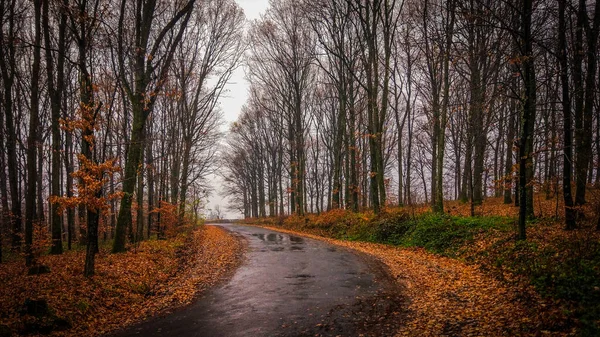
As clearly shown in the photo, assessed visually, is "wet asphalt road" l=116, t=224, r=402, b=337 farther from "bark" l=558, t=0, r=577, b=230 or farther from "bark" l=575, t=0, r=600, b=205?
"bark" l=575, t=0, r=600, b=205

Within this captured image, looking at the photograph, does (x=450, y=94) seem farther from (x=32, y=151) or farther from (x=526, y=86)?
(x=32, y=151)

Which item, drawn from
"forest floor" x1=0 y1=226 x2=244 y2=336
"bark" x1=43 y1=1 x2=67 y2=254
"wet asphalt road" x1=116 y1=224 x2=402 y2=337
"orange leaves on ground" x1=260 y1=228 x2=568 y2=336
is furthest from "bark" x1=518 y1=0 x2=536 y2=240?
"bark" x1=43 y1=1 x2=67 y2=254

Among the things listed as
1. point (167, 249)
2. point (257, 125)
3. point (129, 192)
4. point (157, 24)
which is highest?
point (157, 24)

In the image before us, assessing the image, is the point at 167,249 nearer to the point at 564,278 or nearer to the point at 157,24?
the point at 157,24

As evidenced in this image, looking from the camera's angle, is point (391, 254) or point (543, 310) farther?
point (391, 254)

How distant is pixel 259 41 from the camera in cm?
2538

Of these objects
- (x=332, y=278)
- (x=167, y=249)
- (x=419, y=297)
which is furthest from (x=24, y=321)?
(x=167, y=249)

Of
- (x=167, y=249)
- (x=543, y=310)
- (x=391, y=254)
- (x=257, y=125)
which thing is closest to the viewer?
(x=543, y=310)

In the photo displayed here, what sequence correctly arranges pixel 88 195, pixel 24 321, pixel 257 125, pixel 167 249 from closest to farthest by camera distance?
1. pixel 24 321
2. pixel 88 195
3. pixel 167 249
4. pixel 257 125

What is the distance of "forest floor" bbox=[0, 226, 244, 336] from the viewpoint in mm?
6293

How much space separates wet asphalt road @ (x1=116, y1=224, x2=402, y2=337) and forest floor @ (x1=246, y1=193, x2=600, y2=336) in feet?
2.11

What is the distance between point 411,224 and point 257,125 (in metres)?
25.7

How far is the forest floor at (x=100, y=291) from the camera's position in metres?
6.29

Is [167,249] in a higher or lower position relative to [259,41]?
lower
